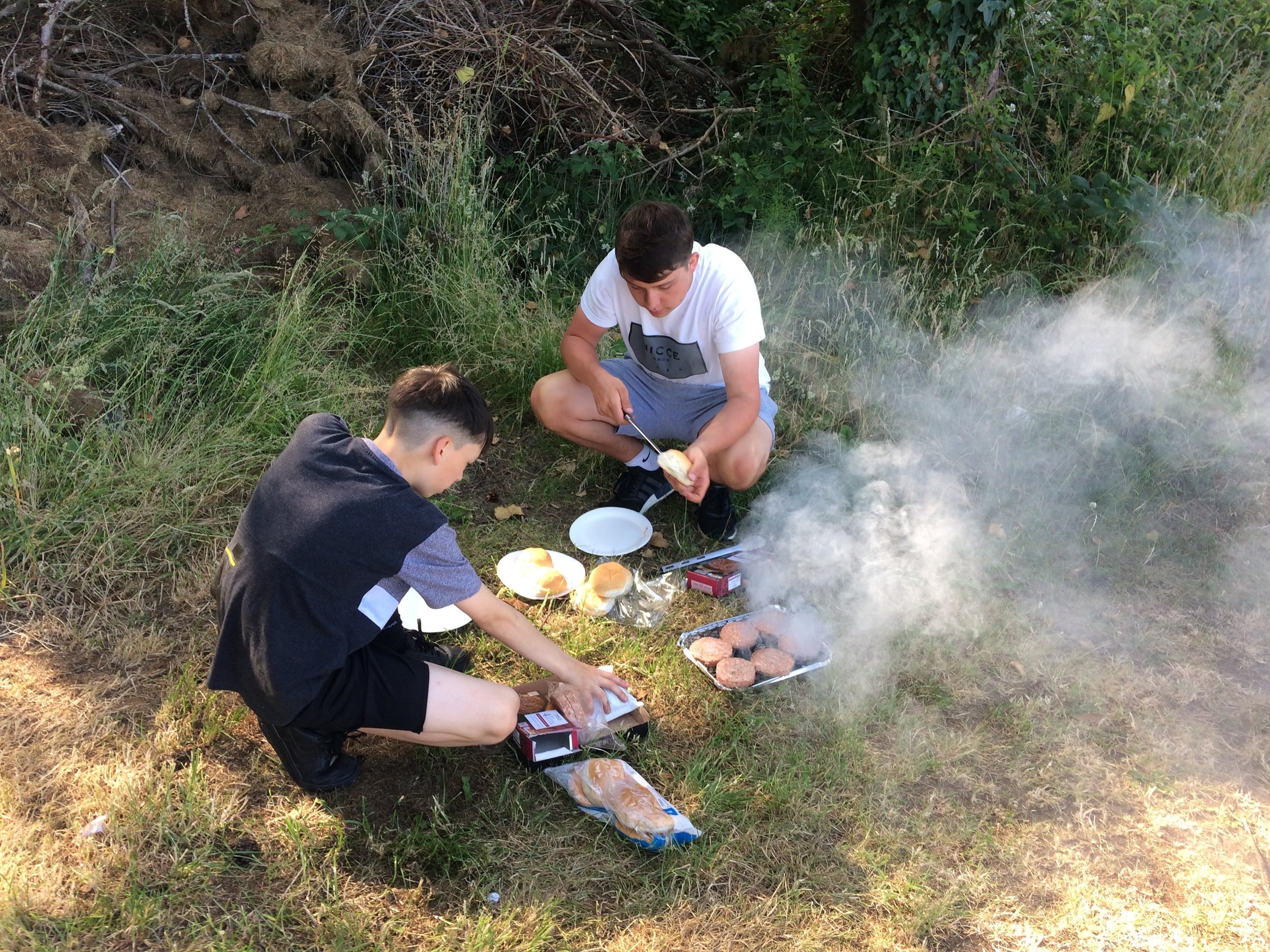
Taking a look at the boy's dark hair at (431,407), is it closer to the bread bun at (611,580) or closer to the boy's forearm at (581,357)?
the bread bun at (611,580)

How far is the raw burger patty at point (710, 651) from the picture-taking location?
133 inches

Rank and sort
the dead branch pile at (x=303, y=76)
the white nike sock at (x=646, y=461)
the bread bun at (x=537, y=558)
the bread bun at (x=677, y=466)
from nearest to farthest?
the bread bun at (x=677, y=466) → the bread bun at (x=537, y=558) → the white nike sock at (x=646, y=461) → the dead branch pile at (x=303, y=76)

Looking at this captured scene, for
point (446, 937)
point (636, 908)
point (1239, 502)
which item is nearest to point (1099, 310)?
point (1239, 502)

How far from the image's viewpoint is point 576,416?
4156 millimetres

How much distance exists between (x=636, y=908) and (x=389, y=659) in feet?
3.20

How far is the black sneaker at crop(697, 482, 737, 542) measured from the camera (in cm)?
410

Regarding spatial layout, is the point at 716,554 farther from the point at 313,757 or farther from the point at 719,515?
the point at 313,757

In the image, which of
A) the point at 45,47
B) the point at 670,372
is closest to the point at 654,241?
the point at 670,372

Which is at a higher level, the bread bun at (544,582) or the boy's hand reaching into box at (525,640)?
the boy's hand reaching into box at (525,640)

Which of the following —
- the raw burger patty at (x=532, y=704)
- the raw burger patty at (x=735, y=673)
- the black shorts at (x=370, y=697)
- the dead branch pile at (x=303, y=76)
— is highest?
the dead branch pile at (x=303, y=76)

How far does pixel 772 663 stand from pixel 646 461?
4.02 feet

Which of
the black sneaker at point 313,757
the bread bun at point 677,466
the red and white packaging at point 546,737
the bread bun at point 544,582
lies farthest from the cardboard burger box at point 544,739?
the bread bun at point 677,466

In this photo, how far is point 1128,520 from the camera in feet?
14.0

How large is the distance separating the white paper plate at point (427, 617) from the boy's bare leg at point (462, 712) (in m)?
0.59
